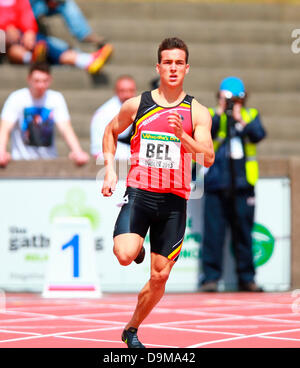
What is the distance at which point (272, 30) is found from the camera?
16.1 metres

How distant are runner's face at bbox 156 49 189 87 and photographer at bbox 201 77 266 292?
411 cm

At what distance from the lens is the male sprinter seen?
6824 millimetres

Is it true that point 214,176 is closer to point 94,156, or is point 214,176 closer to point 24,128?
point 94,156

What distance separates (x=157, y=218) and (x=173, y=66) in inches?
42.4

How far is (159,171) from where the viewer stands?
6945mm

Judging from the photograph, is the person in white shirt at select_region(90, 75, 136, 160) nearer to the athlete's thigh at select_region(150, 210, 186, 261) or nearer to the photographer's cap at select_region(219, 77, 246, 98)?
the photographer's cap at select_region(219, 77, 246, 98)

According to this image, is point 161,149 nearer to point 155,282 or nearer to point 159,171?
point 159,171

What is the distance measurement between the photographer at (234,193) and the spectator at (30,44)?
3923mm

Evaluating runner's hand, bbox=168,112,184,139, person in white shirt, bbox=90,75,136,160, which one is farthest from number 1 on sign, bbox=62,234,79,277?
runner's hand, bbox=168,112,184,139

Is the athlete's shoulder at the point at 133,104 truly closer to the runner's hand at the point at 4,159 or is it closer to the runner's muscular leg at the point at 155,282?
Result: the runner's muscular leg at the point at 155,282

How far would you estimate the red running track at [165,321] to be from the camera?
24.5 ft

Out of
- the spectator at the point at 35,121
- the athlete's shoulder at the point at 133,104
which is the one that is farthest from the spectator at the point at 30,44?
the athlete's shoulder at the point at 133,104

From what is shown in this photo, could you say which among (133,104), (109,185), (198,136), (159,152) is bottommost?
(109,185)

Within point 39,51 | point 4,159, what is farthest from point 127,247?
point 39,51
